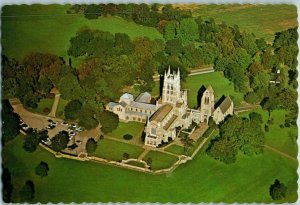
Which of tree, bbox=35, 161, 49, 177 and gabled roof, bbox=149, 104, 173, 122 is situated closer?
tree, bbox=35, 161, 49, 177

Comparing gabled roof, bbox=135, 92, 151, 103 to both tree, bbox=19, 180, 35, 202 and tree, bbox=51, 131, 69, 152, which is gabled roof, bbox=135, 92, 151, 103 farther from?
tree, bbox=19, 180, 35, 202

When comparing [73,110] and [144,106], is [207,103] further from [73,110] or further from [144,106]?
[73,110]

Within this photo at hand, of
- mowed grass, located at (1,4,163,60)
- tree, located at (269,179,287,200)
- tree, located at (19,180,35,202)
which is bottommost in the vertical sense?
tree, located at (19,180,35,202)

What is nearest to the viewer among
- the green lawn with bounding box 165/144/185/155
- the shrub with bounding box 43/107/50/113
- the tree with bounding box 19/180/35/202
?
the tree with bounding box 19/180/35/202

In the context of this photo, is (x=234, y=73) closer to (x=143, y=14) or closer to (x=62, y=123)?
(x=143, y=14)

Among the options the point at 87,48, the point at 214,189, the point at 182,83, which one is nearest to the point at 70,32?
the point at 87,48

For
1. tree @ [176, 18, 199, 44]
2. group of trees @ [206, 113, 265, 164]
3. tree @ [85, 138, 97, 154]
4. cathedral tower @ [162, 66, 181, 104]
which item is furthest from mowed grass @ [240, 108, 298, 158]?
tree @ [85, 138, 97, 154]

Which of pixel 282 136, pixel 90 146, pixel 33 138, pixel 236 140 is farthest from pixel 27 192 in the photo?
pixel 282 136
